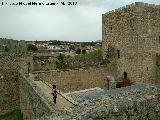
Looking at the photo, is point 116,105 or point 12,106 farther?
point 12,106

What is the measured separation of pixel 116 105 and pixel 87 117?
50 centimetres

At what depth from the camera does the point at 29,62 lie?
18.0m

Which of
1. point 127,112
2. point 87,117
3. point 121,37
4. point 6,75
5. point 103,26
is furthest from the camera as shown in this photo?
point 103,26

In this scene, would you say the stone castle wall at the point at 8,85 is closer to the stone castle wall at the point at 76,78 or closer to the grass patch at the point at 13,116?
the grass patch at the point at 13,116

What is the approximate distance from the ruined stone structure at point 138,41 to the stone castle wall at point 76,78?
1.29m

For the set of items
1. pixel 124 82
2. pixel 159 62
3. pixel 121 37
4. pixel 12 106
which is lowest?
pixel 12 106

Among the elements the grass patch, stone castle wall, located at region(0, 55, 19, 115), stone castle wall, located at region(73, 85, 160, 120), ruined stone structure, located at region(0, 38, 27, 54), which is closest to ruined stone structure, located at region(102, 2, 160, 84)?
ruined stone structure, located at region(0, 38, 27, 54)

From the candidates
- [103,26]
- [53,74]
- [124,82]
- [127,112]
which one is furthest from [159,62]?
[127,112]

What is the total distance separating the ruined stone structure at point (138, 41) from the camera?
18406 millimetres

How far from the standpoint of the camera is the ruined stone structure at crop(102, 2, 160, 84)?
18406 mm

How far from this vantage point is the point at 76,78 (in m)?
18.9

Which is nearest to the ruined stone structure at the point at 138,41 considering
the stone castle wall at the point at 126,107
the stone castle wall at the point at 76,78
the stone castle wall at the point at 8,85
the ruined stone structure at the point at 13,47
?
the stone castle wall at the point at 76,78

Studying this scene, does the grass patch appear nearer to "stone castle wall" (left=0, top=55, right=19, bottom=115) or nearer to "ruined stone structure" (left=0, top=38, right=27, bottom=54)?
"stone castle wall" (left=0, top=55, right=19, bottom=115)

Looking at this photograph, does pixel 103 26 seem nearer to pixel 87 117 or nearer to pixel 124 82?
pixel 124 82
